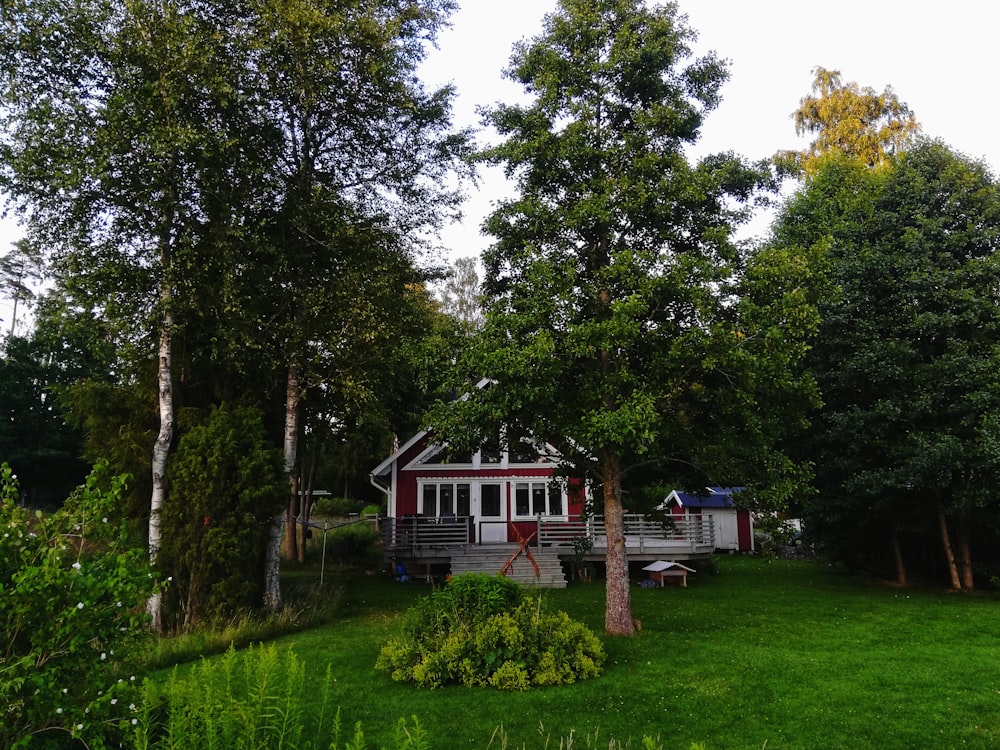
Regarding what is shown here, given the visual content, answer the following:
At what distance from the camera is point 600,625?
493 inches

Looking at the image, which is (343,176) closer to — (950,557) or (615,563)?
(615,563)

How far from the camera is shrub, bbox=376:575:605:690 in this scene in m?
8.88

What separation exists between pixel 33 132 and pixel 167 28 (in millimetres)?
3138

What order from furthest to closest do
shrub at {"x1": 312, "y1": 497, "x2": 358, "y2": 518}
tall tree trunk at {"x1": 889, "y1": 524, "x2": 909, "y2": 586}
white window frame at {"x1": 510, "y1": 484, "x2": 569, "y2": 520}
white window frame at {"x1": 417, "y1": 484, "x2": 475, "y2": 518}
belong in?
1. shrub at {"x1": 312, "y1": 497, "x2": 358, "y2": 518}
2. white window frame at {"x1": 417, "y1": 484, "x2": 475, "y2": 518}
3. white window frame at {"x1": 510, "y1": 484, "x2": 569, "y2": 520}
4. tall tree trunk at {"x1": 889, "y1": 524, "x2": 909, "y2": 586}

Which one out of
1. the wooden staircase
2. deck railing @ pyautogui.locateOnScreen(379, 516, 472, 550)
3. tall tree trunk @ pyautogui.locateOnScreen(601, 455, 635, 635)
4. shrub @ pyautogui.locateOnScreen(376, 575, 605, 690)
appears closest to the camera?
shrub @ pyautogui.locateOnScreen(376, 575, 605, 690)

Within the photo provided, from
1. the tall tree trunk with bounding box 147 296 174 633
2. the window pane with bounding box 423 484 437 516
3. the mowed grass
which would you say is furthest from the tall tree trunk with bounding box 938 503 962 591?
the tall tree trunk with bounding box 147 296 174 633

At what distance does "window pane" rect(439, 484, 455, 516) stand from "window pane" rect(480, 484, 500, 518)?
1.08 m

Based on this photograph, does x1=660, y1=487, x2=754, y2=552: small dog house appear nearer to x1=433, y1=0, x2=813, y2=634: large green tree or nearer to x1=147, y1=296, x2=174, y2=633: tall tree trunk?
x1=433, y1=0, x2=813, y2=634: large green tree

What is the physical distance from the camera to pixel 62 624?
3.80m

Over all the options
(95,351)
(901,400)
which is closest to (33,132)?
(95,351)

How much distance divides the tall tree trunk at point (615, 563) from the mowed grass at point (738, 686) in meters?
0.41

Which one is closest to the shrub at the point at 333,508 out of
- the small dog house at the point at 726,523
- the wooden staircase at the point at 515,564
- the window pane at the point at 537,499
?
the window pane at the point at 537,499

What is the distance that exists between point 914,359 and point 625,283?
1052cm

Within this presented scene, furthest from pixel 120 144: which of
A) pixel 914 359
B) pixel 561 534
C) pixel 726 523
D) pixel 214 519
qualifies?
pixel 726 523
